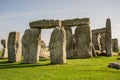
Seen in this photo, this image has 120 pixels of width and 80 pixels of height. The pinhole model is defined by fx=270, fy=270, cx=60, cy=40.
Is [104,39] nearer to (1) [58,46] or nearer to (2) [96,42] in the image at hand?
(2) [96,42]

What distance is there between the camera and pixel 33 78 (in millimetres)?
14914

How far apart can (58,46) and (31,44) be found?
298 centimetres

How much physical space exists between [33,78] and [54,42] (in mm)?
7934

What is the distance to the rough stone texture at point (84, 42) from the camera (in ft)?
100

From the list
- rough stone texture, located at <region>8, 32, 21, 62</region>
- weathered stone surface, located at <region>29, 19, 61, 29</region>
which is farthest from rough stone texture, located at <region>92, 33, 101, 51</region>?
weathered stone surface, located at <region>29, 19, 61, 29</region>

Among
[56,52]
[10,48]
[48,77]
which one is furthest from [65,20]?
[48,77]

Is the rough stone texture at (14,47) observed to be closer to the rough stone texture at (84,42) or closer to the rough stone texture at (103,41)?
the rough stone texture at (84,42)

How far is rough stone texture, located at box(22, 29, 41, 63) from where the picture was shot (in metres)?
23.8

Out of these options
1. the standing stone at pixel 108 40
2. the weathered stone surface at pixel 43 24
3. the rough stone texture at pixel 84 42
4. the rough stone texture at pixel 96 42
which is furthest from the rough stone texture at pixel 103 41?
the weathered stone surface at pixel 43 24

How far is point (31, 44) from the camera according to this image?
2400cm

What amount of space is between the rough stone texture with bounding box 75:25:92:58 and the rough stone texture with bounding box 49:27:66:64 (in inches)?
339

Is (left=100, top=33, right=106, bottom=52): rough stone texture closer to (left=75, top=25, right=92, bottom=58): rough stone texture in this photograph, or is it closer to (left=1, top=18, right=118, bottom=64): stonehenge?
(left=1, top=18, right=118, bottom=64): stonehenge

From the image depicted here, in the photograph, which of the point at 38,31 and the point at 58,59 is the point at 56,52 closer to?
the point at 58,59

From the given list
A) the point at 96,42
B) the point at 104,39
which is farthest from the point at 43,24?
the point at 104,39
